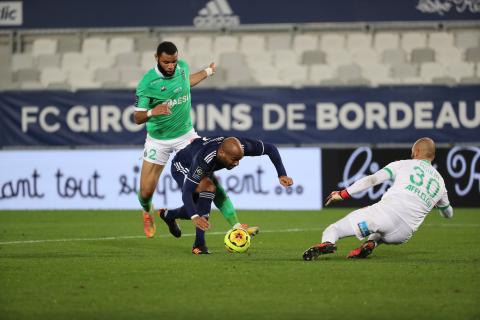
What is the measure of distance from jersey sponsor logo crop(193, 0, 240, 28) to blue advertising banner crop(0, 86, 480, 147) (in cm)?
255

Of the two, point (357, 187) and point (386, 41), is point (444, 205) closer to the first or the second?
point (357, 187)

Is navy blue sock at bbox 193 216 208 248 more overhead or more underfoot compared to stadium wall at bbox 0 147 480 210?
more overhead

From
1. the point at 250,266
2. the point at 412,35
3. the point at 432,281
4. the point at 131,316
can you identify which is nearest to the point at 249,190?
the point at 412,35

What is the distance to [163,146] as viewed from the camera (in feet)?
42.4

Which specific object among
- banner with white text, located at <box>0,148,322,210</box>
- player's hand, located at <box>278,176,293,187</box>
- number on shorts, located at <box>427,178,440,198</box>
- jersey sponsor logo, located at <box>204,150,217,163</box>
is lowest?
banner with white text, located at <box>0,148,322,210</box>

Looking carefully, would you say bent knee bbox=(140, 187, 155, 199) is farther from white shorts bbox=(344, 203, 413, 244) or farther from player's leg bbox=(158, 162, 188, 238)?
white shorts bbox=(344, 203, 413, 244)

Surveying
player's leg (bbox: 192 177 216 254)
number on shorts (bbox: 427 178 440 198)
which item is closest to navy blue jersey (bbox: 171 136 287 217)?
player's leg (bbox: 192 177 216 254)

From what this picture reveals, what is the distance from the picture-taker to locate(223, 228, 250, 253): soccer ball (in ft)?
35.5

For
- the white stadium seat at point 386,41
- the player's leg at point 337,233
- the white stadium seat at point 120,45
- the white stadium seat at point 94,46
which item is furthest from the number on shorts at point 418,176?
the white stadium seat at point 94,46

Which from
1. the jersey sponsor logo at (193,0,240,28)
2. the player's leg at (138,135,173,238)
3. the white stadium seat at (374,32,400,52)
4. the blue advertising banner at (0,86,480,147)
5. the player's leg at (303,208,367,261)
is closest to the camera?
the player's leg at (303,208,367,261)

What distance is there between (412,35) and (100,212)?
790 centimetres

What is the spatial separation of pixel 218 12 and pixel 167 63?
419 inches

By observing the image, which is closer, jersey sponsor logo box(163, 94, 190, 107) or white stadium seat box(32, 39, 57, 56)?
jersey sponsor logo box(163, 94, 190, 107)

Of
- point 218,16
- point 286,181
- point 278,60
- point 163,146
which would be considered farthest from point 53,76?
point 286,181
